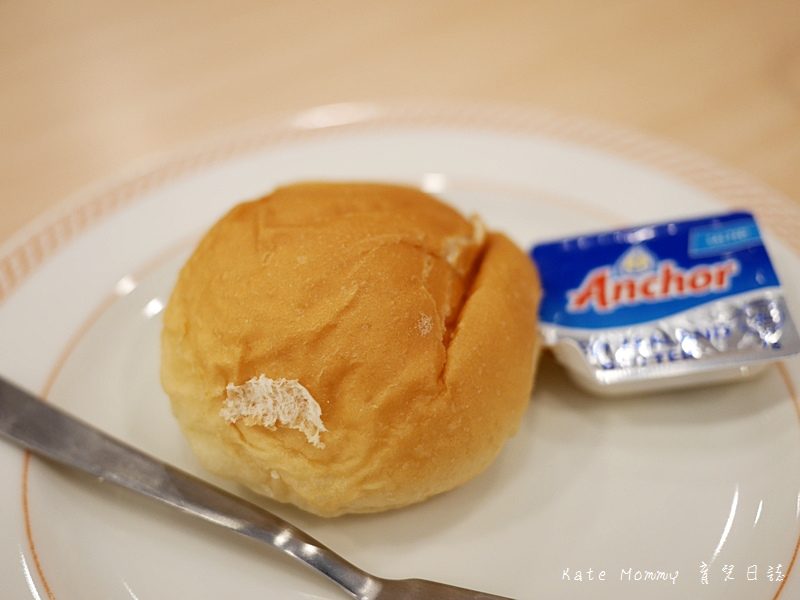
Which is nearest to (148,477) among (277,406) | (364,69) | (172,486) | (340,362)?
(172,486)

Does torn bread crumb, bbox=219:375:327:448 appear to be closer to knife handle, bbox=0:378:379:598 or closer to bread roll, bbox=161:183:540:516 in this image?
bread roll, bbox=161:183:540:516

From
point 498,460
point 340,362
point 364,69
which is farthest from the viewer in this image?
point 364,69

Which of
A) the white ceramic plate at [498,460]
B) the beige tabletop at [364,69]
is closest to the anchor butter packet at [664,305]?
the white ceramic plate at [498,460]

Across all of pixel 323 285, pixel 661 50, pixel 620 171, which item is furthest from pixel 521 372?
pixel 661 50

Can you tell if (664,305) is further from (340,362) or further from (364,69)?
(364,69)

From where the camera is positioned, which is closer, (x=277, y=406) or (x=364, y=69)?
(x=277, y=406)

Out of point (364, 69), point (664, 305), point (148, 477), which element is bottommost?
point (148, 477)
